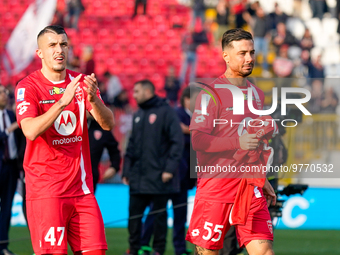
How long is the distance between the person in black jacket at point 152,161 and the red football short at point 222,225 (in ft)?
9.11

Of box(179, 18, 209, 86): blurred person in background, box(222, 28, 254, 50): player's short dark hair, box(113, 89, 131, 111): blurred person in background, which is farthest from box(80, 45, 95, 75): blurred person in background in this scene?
box(222, 28, 254, 50): player's short dark hair

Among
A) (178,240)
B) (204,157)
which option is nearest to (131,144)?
(178,240)

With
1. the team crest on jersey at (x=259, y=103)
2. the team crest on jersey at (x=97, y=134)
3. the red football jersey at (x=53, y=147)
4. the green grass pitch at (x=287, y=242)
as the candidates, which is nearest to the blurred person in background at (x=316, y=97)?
the green grass pitch at (x=287, y=242)

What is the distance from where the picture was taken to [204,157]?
166 inches

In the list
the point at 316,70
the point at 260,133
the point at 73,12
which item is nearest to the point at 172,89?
the point at 316,70

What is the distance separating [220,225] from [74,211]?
1.10 metres

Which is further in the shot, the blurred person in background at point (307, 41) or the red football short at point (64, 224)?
the blurred person in background at point (307, 41)

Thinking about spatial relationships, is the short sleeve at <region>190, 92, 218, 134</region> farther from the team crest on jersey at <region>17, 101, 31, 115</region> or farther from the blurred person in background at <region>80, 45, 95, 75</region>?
the blurred person in background at <region>80, 45, 95, 75</region>

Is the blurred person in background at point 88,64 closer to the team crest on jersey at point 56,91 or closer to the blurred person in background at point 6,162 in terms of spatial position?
the blurred person in background at point 6,162

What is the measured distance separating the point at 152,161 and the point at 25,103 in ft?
11.6

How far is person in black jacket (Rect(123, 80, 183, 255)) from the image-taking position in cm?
703

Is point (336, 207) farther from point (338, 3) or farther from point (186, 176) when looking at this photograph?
point (338, 3)

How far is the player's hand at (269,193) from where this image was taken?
4320mm

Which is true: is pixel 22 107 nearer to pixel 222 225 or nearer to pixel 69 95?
pixel 69 95
